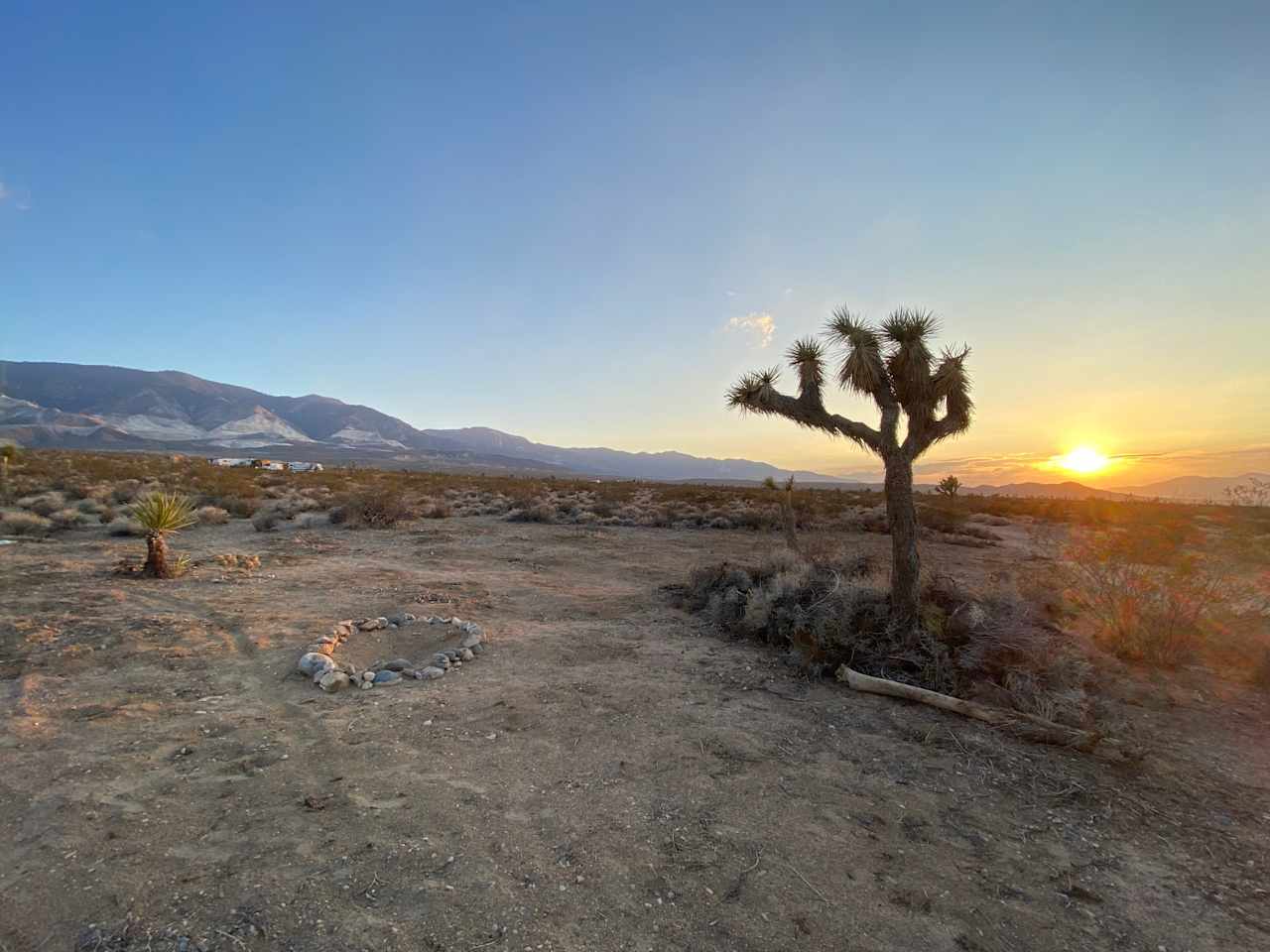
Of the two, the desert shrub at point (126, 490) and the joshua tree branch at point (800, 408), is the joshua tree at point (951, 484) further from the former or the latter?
the desert shrub at point (126, 490)

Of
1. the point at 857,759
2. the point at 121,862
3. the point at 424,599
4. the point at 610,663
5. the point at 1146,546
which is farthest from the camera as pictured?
the point at 424,599

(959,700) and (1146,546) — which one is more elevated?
(1146,546)

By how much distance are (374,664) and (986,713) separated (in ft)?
22.7

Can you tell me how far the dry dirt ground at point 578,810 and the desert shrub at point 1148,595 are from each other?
727 mm

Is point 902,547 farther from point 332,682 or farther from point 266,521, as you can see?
point 266,521

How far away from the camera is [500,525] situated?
21672 millimetres

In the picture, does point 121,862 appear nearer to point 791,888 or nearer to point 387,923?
point 387,923

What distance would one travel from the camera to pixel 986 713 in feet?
18.5

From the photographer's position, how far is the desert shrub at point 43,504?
1761 centimetres

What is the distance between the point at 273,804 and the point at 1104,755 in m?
7.04

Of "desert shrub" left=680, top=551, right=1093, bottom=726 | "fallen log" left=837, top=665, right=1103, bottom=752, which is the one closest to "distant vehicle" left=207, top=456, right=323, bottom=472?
"desert shrub" left=680, top=551, right=1093, bottom=726

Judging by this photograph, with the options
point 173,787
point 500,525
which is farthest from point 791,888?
point 500,525

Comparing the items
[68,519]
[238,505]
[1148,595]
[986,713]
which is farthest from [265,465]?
[1148,595]

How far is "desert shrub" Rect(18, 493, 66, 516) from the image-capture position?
57.8 feet
